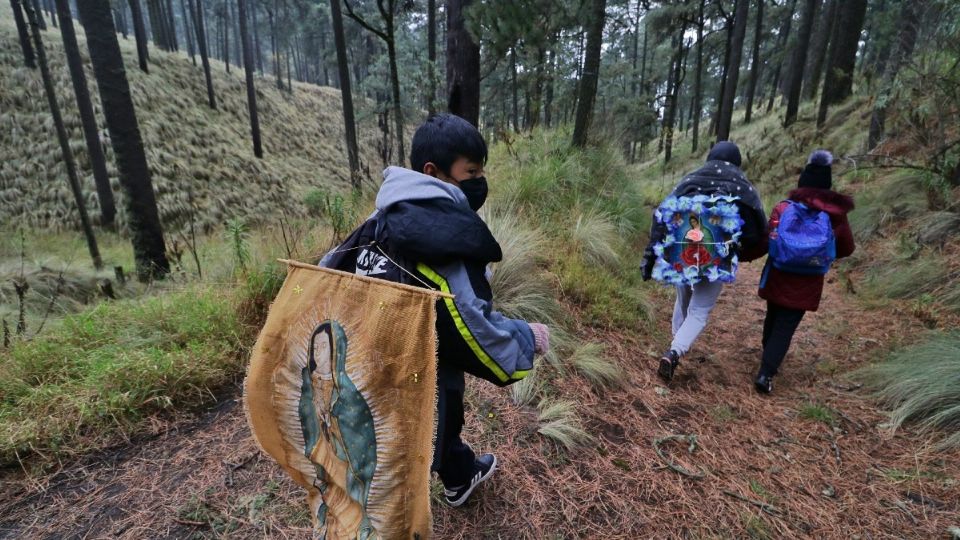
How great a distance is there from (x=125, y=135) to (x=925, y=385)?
889 centimetres

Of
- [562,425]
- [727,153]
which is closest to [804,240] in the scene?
[727,153]

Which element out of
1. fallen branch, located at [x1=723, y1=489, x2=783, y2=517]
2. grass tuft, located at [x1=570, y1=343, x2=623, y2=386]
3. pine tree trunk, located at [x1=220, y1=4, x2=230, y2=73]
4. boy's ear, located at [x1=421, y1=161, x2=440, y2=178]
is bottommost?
fallen branch, located at [x1=723, y1=489, x2=783, y2=517]

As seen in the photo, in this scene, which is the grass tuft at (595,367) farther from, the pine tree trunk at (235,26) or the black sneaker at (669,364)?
the pine tree trunk at (235,26)

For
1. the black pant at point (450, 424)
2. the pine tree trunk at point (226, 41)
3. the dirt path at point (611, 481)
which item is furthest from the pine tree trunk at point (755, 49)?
the pine tree trunk at point (226, 41)

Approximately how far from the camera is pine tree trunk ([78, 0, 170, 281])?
5.53 m

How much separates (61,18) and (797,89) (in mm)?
19785

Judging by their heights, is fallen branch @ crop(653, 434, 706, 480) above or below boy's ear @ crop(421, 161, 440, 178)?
below

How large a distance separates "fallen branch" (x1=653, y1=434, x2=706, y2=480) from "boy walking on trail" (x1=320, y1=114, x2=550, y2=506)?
1487 mm

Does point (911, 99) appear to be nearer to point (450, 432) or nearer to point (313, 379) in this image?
point (450, 432)

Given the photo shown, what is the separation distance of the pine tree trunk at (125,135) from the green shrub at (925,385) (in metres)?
7.89

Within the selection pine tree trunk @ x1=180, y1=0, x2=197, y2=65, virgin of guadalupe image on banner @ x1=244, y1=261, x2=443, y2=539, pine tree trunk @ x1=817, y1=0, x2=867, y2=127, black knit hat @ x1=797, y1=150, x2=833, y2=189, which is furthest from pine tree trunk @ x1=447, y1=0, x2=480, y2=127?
pine tree trunk @ x1=180, y1=0, x2=197, y2=65

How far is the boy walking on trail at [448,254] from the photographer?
1.22 metres

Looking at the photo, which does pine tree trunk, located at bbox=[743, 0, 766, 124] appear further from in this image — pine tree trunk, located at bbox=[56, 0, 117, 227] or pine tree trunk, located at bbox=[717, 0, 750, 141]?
pine tree trunk, located at bbox=[56, 0, 117, 227]

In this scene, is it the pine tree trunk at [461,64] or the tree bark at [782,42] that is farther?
the tree bark at [782,42]
